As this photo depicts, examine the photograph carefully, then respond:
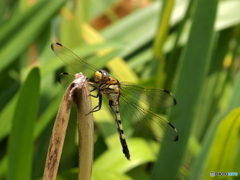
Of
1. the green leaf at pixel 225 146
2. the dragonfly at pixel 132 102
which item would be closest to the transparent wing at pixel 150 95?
the dragonfly at pixel 132 102

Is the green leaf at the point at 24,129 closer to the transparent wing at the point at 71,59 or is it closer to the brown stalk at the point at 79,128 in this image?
the transparent wing at the point at 71,59

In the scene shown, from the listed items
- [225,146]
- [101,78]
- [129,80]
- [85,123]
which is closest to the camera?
[85,123]

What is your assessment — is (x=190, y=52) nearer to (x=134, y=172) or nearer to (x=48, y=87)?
(x=134, y=172)

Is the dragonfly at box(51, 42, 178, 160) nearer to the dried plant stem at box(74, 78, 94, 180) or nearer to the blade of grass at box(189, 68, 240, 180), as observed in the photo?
the blade of grass at box(189, 68, 240, 180)

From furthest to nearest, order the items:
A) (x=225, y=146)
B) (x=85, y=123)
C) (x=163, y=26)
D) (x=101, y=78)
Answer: (x=163, y=26), (x=225, y=146), (x=101, y=78), (x=85, y=123)

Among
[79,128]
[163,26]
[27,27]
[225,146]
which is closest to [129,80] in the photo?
[163,26]

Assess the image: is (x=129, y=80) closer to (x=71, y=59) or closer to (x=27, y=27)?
(x=27, y=27)

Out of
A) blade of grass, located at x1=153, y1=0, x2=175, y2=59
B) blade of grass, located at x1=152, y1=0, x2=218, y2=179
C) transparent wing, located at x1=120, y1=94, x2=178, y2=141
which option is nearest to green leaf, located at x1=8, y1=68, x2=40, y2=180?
transparent wing, located at x1=120, y1=94, x2=178, y2=141
